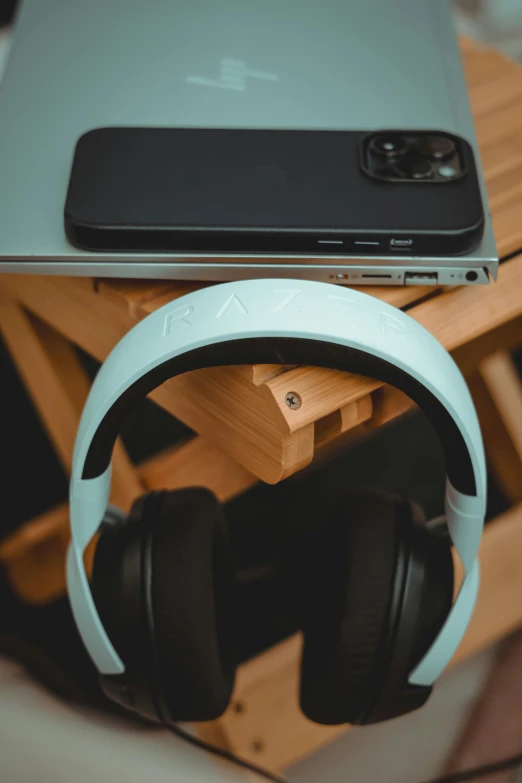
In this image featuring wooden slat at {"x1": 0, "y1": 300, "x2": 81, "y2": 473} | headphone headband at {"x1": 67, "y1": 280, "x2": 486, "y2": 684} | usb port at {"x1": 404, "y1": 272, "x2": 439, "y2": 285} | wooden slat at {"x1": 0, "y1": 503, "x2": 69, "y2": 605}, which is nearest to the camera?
headphone headband at {"x1": 67, "y1": 280, "x2": 486, "y2": 684}

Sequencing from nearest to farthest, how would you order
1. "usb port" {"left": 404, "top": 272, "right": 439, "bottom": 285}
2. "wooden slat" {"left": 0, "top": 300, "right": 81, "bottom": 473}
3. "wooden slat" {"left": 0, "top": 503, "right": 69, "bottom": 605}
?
"usb port" {"left": 404, "top": 272, "right": 439, "bottom": 285} → "wooden slat" {"left": 0, "top": 300, "right": 81, "bottom": 473} → "wooden slat" {"left": 0, "top": 503, "right": 69, "bottom": 605}

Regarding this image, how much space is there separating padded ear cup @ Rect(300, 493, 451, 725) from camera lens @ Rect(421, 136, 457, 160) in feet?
0.85

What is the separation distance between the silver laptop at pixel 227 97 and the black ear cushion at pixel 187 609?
177mm

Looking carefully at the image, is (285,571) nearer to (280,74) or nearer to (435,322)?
(435,322)

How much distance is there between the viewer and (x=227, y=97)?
625 millimetres

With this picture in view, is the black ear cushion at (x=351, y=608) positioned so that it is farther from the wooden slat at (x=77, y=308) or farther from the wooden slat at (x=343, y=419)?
the wooden slat at (x=77, y=308)

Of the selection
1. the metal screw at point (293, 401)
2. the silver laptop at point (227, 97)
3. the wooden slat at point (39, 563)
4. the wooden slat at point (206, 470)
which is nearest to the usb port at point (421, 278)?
the silver laptop at point (227, 97)

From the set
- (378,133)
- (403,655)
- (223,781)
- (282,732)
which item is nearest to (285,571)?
(282,732)

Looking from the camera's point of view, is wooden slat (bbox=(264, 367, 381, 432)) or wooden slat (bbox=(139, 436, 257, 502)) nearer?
wooden slat (bbox=(264, 367, 381, 432))

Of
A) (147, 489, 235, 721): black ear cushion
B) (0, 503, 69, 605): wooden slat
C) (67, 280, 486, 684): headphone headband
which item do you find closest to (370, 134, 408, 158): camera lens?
(67, 280, 486, 684): headphone headband

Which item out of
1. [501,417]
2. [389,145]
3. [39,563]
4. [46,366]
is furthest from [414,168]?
[39,563]

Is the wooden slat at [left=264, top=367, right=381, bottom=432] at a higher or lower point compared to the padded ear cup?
higher

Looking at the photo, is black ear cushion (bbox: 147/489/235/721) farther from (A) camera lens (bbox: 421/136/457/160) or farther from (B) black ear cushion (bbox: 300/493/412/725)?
(A) camera lens (bbox: 421/136/457/160)

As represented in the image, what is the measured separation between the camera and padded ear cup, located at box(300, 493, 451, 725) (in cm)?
51
